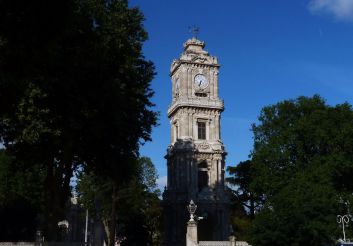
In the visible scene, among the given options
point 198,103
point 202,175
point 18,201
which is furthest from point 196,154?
point 18,201

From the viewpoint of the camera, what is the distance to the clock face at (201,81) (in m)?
58.7

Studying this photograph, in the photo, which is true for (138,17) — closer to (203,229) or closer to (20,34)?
(20,34)

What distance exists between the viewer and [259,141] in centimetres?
4588

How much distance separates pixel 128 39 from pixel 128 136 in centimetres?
602

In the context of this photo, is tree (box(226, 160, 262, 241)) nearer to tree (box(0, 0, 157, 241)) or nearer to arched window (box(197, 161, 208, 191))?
arched window (box(197, 161, 208, 191))

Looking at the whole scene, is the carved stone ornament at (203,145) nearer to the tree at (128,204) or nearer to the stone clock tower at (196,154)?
the stone clock tower at (196,154)

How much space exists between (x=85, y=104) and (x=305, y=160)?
22.7 metres

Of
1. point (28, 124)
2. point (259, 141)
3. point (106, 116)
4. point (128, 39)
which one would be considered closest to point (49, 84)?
point (28, 124)

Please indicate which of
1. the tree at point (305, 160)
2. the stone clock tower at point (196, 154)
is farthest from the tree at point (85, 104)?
the stone clock tower at point (196, 154)

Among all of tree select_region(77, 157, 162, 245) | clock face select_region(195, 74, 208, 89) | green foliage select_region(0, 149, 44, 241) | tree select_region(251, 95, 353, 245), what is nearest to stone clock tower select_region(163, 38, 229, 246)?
clock face select_region(195, 74, 208, 89)

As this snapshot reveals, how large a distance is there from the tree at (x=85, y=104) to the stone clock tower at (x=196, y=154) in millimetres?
22497

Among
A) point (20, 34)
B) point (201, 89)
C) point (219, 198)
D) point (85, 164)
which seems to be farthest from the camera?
point (201, 89)

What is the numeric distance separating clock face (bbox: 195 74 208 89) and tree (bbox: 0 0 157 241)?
2646cm

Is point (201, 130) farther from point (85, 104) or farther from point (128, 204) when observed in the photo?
point (85, 104)
